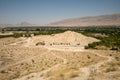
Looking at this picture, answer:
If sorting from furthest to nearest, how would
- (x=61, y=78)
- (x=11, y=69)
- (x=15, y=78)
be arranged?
(x=11, y=69) < (x=15, y=78) < (x=61, y=78)

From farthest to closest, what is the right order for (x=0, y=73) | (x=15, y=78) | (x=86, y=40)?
1. (x=86, y=40)
2. (x=0, y=73)
3. (x=15, y=78)

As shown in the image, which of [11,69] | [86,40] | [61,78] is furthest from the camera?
[86,40]

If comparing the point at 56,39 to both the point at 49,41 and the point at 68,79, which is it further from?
the point at 68,79

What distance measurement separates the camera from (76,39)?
73375 mm

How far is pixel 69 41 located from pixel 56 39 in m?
5.76

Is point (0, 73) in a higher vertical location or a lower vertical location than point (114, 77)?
lower

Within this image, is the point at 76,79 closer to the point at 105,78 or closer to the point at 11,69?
the point at 105,78

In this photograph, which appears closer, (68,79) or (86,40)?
(68,79)

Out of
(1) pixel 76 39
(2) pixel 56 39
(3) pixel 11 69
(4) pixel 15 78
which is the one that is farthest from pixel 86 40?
(4) pixel 15 78

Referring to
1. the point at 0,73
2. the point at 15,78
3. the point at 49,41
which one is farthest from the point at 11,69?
the point at 49,41

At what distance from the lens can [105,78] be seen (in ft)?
64.1

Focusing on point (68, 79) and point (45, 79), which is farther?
point (45, 79)

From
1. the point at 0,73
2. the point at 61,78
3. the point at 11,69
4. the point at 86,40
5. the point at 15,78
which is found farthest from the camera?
the point at 86,40

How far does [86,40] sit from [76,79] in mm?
52493
